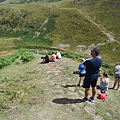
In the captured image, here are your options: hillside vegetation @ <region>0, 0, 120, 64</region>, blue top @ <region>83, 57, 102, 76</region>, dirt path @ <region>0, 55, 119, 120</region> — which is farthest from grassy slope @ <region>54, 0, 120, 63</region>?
blue top @ <region>83, 57, 102, 76</region>

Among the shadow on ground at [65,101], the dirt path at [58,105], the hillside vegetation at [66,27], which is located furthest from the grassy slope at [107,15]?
the shadow on ground at [65,101]

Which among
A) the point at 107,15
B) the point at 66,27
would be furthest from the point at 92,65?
the point at 107,15

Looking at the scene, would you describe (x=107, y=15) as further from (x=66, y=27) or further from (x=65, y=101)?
(x=65, y=101)

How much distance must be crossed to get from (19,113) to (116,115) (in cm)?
547

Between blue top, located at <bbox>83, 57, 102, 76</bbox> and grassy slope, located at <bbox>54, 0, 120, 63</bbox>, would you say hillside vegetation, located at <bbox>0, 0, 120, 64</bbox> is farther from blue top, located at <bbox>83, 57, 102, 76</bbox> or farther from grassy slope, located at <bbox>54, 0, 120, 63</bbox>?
blue top, located at <bbox>83, 57, 102, 76</bbox>

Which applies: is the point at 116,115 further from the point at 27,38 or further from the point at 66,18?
the point at 66,18

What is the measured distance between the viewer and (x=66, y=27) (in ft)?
492

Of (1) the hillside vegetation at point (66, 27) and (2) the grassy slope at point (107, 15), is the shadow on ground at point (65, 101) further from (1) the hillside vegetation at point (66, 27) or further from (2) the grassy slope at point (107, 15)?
(2) the grassy slope at point (107, 15)

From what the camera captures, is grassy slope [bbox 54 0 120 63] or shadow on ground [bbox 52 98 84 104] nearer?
shadow on ground [bbox 52 98 84 104]

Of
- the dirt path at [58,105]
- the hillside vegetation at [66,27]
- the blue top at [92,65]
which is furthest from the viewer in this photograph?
the hillside vegetation at [66,27]

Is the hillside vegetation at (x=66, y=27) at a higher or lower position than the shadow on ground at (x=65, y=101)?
lower

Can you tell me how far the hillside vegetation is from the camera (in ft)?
417

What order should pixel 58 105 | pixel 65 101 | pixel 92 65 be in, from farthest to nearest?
pixel 65 101 < pixel 58 105 < pixel 92 65

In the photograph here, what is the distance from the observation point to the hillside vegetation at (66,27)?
127 meters
